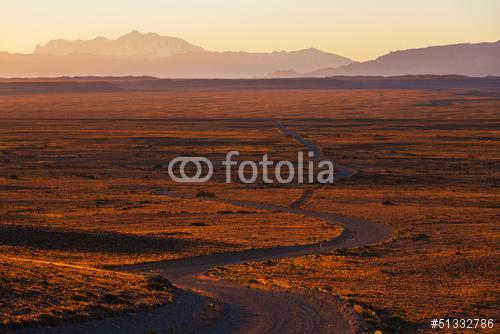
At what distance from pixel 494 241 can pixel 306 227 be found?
34.7ft

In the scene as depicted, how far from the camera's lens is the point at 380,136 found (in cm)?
12006

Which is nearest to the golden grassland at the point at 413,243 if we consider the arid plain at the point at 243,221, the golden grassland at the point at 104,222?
the arid plain at the point at 243,221

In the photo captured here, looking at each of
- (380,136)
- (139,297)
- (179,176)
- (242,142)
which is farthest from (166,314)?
(380,136)

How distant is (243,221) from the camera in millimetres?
50656

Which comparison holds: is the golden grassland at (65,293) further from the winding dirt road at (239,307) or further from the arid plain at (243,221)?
the winding dirt road at (239,307)

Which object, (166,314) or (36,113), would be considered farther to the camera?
(36,113)

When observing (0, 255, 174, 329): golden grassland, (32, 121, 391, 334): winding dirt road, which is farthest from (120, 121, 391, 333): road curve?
(0, 255, 174, 329): golden grassland

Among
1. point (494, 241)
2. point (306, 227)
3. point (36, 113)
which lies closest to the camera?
point (494, 241)

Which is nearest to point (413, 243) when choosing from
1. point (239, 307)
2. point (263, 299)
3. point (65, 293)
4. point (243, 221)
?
point (243, 221)

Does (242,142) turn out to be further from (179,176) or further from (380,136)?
(179,176)

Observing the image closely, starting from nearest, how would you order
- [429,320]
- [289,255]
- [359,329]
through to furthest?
[359,329] < [429,320] < [289,255]

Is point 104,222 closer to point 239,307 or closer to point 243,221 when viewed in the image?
point 243,221

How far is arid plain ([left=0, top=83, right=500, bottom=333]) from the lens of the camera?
2631cm

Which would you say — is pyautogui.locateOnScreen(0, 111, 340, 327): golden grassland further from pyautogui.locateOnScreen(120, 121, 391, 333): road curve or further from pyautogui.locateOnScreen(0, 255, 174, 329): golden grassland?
pyautogui.locateOnScreen(120, 121, 391, 333): road curve
